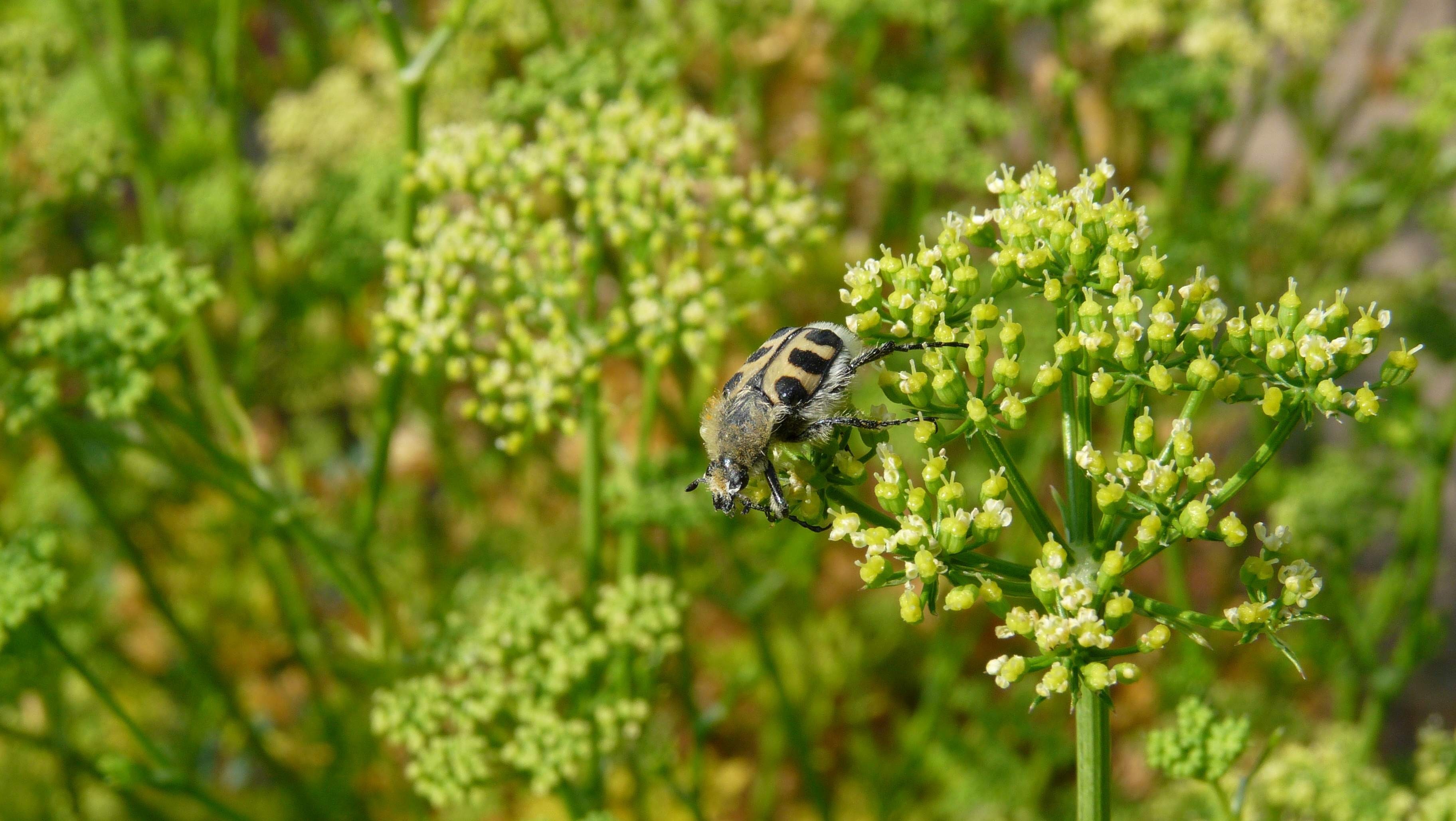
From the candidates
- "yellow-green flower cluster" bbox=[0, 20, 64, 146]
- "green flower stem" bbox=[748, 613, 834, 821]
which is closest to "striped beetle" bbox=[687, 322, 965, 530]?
"green flower stem" bbox=[748, 613, 834, 821]

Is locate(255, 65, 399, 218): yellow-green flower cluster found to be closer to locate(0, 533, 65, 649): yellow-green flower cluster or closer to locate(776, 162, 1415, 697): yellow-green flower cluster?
locate(0, 533, 65, 649): yellow-green flower cluster

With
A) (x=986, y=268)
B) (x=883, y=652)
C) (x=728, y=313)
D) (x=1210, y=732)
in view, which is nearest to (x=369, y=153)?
(x=728, y=313)

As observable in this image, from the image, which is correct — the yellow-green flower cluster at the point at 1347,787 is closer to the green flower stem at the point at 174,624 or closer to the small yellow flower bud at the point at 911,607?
the small yellow flower bud at the point at 911,607

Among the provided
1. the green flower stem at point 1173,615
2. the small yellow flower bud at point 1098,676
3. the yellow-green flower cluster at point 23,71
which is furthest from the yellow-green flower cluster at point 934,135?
the yellow-green flower cluster at point 23,71

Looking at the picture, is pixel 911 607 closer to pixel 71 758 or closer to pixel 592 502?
pixel 592 502

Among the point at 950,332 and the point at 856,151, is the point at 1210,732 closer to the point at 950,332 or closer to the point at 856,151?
the point at 950,332

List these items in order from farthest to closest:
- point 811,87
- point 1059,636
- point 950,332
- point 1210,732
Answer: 1. point 811,87
2. point 1210,732
3. point 950,332
4. point 1059,636

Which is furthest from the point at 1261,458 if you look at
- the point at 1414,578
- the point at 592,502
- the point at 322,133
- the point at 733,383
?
the point at 322,133

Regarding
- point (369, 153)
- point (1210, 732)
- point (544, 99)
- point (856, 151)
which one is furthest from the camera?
point (856, 151)
